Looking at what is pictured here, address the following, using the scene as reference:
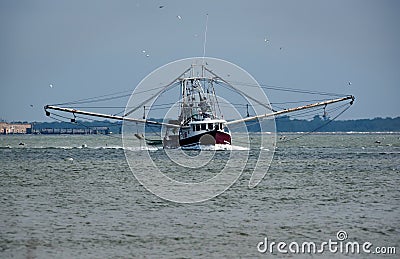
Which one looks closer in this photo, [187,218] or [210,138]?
[187,218]

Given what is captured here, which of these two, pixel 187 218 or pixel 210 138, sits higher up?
pixel 210 138

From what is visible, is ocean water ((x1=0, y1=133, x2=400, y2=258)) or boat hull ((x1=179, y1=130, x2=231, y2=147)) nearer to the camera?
ocean water ((x1=0, y1=133, x2=400, y2=258))

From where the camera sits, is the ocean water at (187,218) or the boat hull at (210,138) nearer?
the ocean water at (187,218)

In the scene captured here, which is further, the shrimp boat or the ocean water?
the shrimp boat

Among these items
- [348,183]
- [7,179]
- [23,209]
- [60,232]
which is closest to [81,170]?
[7,179]

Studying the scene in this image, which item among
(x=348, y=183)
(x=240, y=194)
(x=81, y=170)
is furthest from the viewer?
(x=81, y=170)

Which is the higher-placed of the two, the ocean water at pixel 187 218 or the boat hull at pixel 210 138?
the boat hull at pixel 210 138

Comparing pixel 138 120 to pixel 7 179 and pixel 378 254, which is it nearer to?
pixel 7 179

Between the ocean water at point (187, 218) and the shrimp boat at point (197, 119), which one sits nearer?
the ocean water at point (187, 218)

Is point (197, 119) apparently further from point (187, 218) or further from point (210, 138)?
point (187, 218)

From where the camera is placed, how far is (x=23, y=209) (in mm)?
39094

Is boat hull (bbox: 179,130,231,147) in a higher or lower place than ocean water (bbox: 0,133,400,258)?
higher

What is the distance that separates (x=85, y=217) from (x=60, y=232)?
4.50 m

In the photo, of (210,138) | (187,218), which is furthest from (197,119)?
(187,218)
